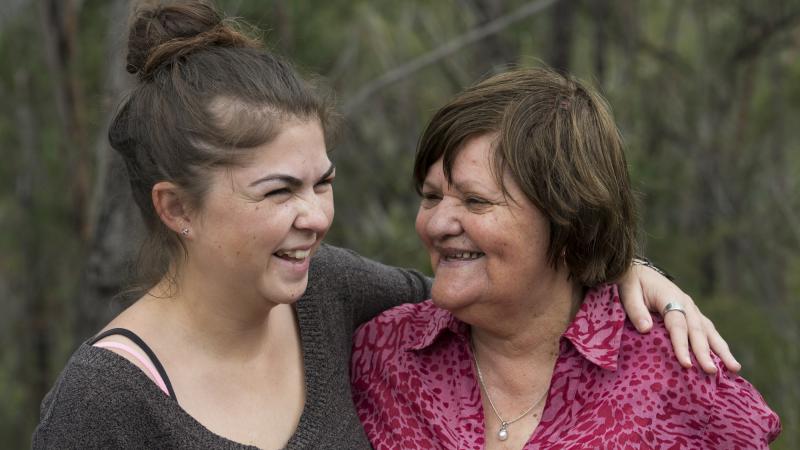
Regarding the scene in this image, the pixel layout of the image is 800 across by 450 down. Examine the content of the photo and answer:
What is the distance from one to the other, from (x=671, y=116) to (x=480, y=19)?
2.18 meters

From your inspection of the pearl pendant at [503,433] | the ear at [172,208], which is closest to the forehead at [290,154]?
the ear at [172,208]

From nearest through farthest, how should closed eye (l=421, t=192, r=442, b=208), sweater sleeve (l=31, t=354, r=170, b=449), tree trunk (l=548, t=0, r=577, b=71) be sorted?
sweater sleeve (l=31, t=354, r=170, b=449)
closed eye (l=421, t=192, r=442, b=208)
tree trunk (l=548, t=0, r=577, b=71)

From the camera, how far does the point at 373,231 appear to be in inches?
269

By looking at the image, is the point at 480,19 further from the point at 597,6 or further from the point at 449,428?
the point at 449,428

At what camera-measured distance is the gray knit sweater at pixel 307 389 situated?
2.02 m

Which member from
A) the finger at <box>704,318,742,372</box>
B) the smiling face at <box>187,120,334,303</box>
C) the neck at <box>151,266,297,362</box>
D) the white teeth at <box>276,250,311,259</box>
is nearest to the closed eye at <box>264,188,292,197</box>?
the smiling face at <box>187,120,334,303</box>

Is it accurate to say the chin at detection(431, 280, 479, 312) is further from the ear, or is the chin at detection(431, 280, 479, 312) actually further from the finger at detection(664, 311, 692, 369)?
the ear

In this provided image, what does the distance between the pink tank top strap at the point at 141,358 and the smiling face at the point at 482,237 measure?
0.71 m

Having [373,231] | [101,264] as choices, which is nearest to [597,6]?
[373,231]

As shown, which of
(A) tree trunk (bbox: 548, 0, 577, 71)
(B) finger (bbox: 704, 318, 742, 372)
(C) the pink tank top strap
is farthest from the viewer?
(A) tree trunk (bbox: 548, 0, 577, 71)

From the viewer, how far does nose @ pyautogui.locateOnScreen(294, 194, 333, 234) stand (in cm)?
220

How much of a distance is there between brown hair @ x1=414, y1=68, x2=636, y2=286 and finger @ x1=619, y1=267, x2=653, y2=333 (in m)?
0.03

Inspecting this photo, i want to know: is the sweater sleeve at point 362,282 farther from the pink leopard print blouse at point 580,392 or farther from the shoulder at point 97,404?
the shoulder at point 97,404

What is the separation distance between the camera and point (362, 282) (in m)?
2.79
